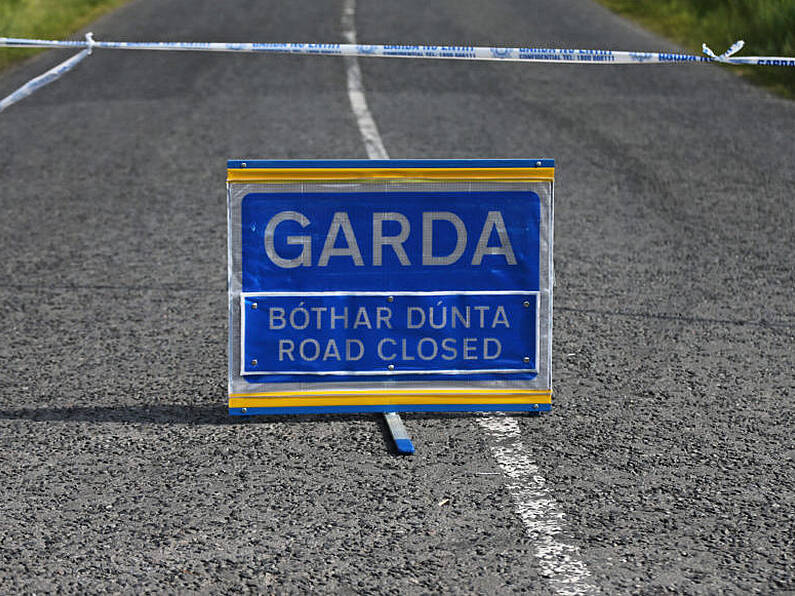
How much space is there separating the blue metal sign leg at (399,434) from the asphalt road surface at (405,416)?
6 cm

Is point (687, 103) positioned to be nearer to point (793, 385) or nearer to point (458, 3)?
point (793, 385)

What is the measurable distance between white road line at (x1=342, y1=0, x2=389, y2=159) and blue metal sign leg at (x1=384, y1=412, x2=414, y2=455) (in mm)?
6229

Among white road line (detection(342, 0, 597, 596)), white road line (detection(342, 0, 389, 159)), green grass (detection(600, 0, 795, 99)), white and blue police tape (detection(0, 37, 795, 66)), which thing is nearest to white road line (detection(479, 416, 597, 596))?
white road line (detection(342, 0, 597, 596))

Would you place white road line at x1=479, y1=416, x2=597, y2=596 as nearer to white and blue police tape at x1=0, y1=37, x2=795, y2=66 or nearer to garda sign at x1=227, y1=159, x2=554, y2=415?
garda sign at x1=227, y1=159, x2=554, y2=415

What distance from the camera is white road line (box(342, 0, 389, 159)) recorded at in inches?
476

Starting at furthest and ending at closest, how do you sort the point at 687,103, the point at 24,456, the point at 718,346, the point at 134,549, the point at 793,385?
the point at 687,103
the point at 718,346
the point at 793,385
the point at 24,456
the point at 134,549

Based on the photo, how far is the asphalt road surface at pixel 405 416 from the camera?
4.14 metres

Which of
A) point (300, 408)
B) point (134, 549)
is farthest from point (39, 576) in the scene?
point (300, 408)

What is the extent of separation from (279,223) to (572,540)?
1.91 metres

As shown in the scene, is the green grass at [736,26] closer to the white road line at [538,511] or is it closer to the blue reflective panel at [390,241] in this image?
the blue reflective panel at [390,241]

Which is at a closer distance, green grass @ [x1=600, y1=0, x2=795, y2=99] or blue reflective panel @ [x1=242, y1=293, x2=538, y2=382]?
blue reflective panel @ [x1=242, y1=293, x2=538, y2=382]

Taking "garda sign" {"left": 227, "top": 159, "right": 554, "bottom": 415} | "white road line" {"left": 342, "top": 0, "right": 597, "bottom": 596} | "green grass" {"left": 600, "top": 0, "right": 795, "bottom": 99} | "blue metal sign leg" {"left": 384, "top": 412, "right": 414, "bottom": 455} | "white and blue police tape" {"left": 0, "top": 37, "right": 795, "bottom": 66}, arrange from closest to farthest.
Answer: "white road line" {"left": 342, "top": 0, "right": 597, "bottom": 596}, "blue metal sign leg" {"left": 384, "top": 412, "right": 414, "bottom": 455}, "garda sign" {"left": 227, "top": 159, "right": 554, "bottom": 415}, "white and blue police tape" {"left": 0, "top": 37, "right": 795, "bottom": 66}, "green grass" {"left": 600, "top": 0, "right": 795, "bottom": 99}

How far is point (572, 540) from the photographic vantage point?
13.9 feet

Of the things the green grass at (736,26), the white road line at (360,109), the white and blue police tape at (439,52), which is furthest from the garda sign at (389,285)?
the green grass at (736,26)
